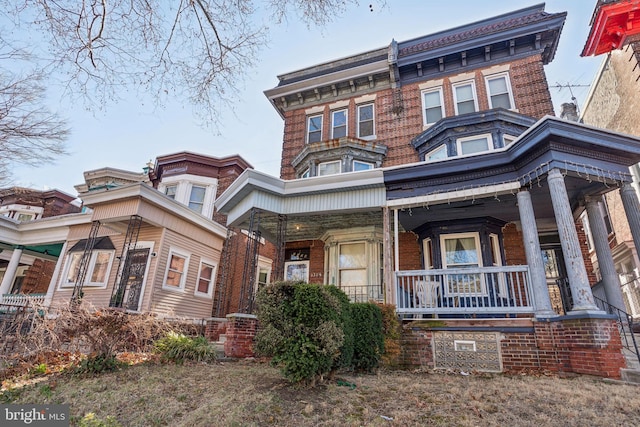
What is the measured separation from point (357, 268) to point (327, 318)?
6.10m

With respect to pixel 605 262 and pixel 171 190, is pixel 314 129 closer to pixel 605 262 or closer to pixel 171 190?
pixel 171 190

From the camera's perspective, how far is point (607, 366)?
508 cm

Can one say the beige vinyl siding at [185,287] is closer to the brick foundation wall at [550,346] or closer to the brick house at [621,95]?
the brick foundation wall at [550,346]

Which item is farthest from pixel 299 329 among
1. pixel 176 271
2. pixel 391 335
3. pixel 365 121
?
pixel 365 121

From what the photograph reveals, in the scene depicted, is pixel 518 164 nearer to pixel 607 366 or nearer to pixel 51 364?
pixel 607 366

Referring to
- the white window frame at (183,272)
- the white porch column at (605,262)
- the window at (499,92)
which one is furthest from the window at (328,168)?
the white porch column at (605,262)

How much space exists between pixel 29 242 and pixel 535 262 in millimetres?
18358

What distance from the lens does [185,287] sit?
40.2ft

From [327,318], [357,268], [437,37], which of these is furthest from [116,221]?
[437,37]

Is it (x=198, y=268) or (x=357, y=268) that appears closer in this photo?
(x=357, y=268)

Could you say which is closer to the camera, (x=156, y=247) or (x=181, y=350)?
(x=181, y=350)

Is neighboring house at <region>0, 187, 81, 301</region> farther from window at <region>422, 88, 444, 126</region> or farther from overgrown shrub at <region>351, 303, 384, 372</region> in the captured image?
window at <region>422, 88, 444, 126</region>

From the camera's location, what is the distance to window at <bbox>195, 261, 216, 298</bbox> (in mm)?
13030

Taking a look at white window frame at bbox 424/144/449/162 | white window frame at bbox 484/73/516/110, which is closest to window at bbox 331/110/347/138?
white window frame at bbox 424/144/449/162
